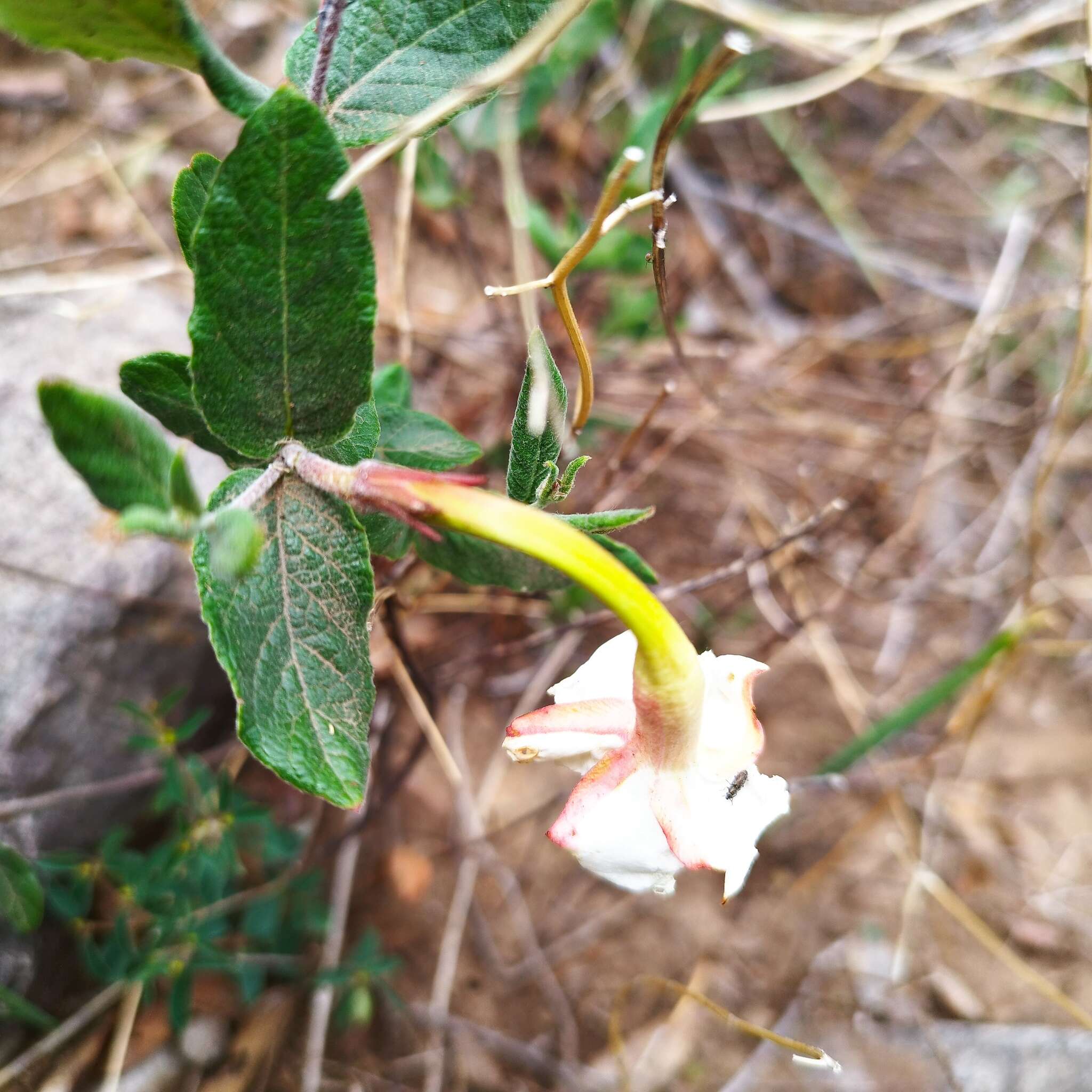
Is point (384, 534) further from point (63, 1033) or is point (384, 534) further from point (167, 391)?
point (63, 1033)

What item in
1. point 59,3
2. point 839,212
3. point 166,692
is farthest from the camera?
point 839,212

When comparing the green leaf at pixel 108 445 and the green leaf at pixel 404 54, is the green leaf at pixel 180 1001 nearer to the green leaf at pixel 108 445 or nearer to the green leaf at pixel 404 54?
the green leaf at pixel 108 445

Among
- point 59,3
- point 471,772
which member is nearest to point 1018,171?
point 471,772

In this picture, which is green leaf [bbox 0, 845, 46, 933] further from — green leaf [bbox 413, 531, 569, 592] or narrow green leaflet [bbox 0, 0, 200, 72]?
narrow green leaflet [bbox 0, 0, 200, 72]

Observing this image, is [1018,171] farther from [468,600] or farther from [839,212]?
[468,600]

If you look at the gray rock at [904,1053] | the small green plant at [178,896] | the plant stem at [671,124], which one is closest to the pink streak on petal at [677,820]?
the plant stem at [671,124]


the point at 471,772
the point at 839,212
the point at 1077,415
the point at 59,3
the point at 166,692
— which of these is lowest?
the point at 471,772

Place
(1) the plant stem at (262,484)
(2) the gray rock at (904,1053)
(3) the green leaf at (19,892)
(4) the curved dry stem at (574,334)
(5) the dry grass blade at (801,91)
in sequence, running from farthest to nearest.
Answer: (2) the gray rock at (904,1053), (5) the dry grass blade at (801,91), (3) the green leaf at (19,892), (4) the curved dry stem at (574,334), (1) the plant stem at (262,484)
